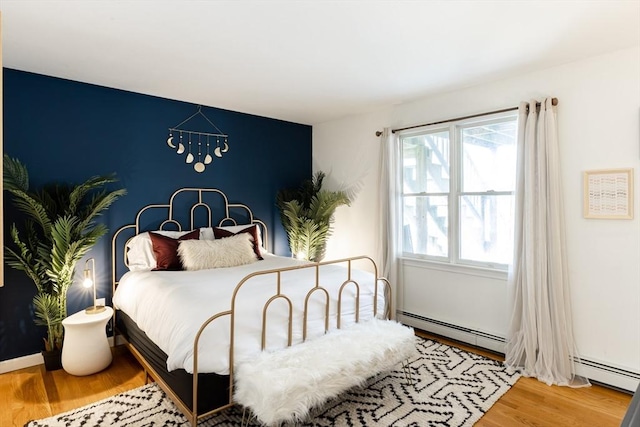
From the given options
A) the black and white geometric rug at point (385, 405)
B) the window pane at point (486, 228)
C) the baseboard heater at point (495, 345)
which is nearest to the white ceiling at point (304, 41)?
the window pane at point (486, 228)

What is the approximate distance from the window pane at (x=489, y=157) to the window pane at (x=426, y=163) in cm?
21

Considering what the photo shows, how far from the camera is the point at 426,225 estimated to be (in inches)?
158

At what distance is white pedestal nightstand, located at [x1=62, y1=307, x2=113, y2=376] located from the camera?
116 inches

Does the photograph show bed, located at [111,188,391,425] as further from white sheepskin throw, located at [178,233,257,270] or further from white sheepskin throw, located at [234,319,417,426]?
white sheepskin throw, located at [234,319,417,426]

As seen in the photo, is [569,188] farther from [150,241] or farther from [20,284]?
[20,284]

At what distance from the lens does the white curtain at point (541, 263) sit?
2910 millimetres

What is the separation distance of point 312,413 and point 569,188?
8.41 feet

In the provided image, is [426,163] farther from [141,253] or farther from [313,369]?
[141,253]

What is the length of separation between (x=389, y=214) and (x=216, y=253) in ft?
6.16

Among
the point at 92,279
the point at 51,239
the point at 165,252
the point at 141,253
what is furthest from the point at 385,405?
the point at 51,239

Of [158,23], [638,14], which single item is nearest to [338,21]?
[158,23]

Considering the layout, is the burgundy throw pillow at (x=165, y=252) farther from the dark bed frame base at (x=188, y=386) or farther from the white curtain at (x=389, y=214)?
the white curtain at (x=389, y=214)

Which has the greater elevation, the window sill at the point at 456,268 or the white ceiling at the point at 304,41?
the white ceiling at the point at 304,41

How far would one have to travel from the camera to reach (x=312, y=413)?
8.02 ft
